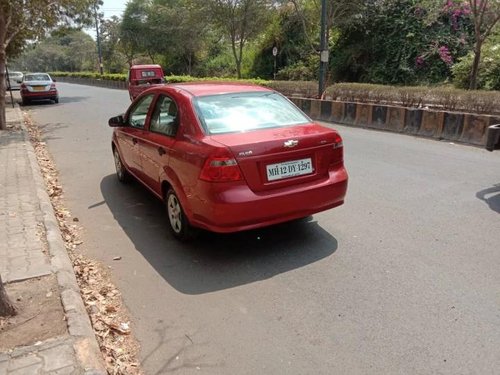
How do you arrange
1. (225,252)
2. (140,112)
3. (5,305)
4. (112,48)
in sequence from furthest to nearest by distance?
(112,48) < (140,112) < (225,252) < (5,305)

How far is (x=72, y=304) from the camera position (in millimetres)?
3496

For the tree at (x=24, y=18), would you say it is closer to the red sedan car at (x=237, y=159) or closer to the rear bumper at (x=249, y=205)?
the red sedan car at (x=237, y=159)

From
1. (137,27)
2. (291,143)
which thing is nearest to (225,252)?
(291,143)

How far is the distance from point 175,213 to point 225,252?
70cm

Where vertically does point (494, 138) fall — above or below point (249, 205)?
above

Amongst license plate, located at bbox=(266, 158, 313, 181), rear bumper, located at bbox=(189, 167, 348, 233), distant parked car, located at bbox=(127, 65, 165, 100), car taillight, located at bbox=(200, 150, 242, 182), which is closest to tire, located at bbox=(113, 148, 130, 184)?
rear bumper, located at bbox=(189, 167, 348, 233)

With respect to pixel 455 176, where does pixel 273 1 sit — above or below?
above

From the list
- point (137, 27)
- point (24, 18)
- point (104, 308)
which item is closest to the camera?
point (104, 308)

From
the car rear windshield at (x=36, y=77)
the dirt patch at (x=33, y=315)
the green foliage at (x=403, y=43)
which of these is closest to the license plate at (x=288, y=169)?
the dirt patch at (x=33, y=315)

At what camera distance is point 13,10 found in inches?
583

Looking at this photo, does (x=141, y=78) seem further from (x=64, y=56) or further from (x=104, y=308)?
(x=64, y=56)

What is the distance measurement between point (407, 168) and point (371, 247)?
3469 millimetres

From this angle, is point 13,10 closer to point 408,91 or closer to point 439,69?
point 408,91

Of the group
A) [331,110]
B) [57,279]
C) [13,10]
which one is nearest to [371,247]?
[57,279]
